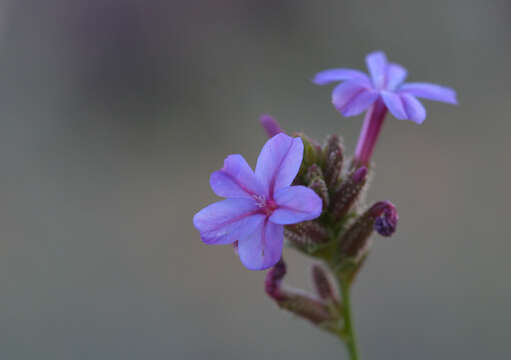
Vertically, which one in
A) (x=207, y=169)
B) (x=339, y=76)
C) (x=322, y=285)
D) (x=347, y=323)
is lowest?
(x=347, y=323)

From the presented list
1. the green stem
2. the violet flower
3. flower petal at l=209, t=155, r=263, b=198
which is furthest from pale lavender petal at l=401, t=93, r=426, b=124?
the green stem

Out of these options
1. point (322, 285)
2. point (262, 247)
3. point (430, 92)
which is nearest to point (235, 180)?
point (262, 247)

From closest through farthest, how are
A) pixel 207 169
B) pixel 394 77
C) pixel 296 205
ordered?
1. pixel 296 205
2. pixel 394 77
3. pixel 207 169

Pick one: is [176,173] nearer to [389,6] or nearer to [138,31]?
[138,31]

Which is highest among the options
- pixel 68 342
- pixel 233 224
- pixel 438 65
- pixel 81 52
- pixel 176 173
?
pixel 81 52

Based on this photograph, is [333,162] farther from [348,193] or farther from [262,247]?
[262,247]

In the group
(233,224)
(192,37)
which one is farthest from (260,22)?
(233,224)

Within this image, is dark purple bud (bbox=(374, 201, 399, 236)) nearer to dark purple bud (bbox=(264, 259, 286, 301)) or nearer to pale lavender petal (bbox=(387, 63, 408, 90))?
dark purple bud (bbox=(264, 259, 286, 301))

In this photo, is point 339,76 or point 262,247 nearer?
point 262,247
